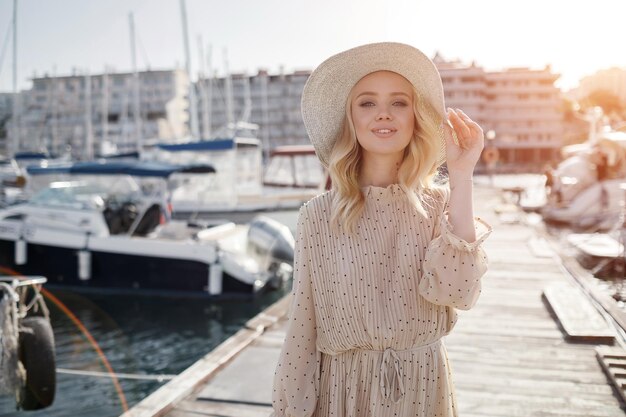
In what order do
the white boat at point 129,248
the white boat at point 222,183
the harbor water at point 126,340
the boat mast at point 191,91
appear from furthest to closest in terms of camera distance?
the boat mast at point 191,91 < the white boat at point 222,183 < the white boat at point 129,248 < the harbor water at point 126,340

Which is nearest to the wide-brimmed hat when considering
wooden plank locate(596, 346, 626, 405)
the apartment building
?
wooden plank locate(596, 346, 626, 405)

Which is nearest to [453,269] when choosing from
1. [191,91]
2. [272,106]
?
[191,91]

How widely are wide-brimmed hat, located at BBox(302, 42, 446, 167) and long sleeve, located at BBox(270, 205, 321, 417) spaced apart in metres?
0.33

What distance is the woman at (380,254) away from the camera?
173 centimetres

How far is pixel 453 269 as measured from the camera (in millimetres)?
1624

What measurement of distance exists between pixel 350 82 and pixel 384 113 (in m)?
0.20

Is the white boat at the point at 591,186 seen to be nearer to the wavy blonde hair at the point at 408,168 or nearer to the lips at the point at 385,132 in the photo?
the wavy blonde hair at the point at 408,168

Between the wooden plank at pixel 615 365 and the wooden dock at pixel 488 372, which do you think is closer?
the wooden dock at pixel 488 372

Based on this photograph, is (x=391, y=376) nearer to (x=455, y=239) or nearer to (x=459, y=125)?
(x=455, y=239)

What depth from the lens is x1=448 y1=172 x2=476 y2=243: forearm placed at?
164 cm

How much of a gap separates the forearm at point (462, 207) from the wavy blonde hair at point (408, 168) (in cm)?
12

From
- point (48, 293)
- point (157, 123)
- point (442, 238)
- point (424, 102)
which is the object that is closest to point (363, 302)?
point (442, 238)

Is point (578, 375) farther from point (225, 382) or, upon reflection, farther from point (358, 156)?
point (358, 156)

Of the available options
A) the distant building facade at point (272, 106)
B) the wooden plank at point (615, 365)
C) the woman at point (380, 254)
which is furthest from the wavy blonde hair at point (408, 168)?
the distant building facade at point (272, 106)
